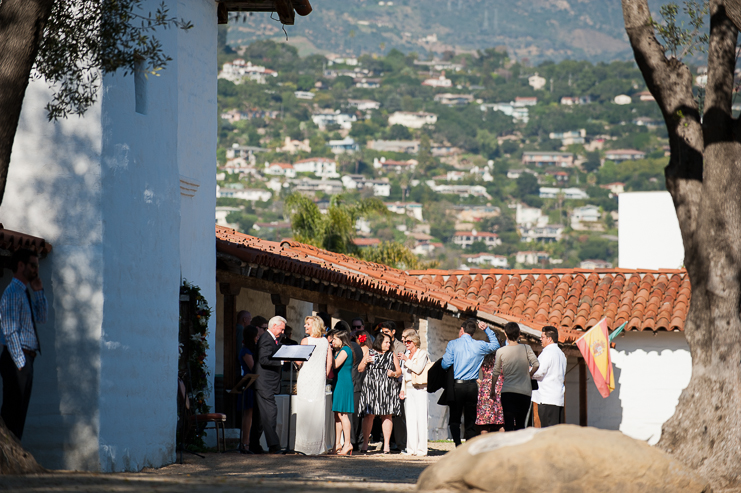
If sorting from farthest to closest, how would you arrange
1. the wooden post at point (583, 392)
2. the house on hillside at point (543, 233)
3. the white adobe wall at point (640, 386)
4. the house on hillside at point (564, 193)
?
the house on hillside at point (564, 193) < the house on hillside at point (543, 233) < the wooden post at point (583, 392) < the white adobe wall at point (640, 386)

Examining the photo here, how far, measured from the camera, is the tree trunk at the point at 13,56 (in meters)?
6.55

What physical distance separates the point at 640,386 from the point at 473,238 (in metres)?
136

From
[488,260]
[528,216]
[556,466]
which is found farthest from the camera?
[528,216]

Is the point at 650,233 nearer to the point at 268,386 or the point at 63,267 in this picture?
the point at 268,386

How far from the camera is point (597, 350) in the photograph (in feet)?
57.9

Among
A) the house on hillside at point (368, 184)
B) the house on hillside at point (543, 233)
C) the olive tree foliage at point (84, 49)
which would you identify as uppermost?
the house on hillside at point (368, 184)

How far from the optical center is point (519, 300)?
2086cm

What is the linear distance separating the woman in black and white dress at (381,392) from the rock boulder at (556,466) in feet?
15.9

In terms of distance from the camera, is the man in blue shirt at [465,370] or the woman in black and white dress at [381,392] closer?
the man in blue shirt at [465,370]

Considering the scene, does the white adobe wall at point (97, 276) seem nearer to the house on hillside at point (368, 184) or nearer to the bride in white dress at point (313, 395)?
the bride in white dress at point (313, 395)

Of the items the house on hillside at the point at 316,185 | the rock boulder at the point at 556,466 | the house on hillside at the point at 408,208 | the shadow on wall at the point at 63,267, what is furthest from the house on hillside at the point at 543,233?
the rock boulder at the point at 556,466

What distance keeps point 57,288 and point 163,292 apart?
123cm

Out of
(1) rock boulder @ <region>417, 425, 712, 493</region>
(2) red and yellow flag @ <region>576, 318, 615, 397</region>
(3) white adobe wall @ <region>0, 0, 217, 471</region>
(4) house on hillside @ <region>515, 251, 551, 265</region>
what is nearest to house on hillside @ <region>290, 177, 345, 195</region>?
(4) house on hillside @ <region>515, 251, 551, 265</region>

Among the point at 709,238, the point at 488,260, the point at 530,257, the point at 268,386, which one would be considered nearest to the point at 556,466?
the point at 709,238
